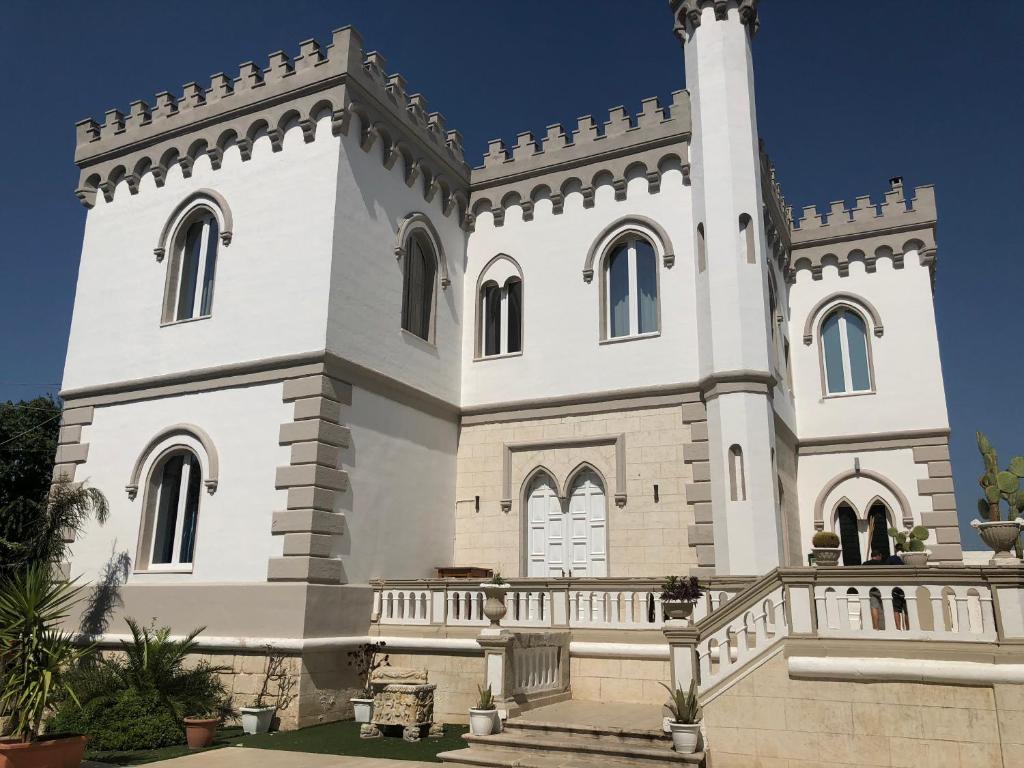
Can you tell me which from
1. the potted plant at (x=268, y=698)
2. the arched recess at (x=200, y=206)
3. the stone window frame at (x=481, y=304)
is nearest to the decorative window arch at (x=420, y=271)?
the stone window frame at (x=481, y=304)

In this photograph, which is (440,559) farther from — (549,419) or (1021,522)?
(1021,522)

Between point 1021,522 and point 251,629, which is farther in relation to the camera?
point 251,629

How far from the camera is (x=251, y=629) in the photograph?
1361 cm

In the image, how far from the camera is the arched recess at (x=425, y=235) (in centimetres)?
1681

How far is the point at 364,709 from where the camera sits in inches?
508

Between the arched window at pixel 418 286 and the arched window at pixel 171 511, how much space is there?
489cm

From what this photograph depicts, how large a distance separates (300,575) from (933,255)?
53.8 ft

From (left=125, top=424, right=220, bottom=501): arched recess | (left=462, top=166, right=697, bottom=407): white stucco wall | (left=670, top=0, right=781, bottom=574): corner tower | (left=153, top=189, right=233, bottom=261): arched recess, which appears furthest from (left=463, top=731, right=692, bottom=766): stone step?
(left=153, top=189, right=233, bottom=261): arched recess

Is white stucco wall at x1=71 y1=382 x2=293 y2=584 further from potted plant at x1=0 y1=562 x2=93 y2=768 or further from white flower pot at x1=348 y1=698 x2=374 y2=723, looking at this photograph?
potted plant at x1=0 y1=562 x2=93 y2=768

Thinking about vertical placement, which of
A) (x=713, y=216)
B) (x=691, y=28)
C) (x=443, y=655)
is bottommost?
(x=443, y=655)

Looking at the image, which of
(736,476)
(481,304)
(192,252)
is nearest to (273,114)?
(192,252)

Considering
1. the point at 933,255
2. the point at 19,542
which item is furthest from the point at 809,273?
the point at 19,542

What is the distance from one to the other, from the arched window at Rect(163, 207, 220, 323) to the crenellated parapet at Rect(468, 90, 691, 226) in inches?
227

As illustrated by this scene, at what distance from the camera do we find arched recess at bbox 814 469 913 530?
19.0 meters
